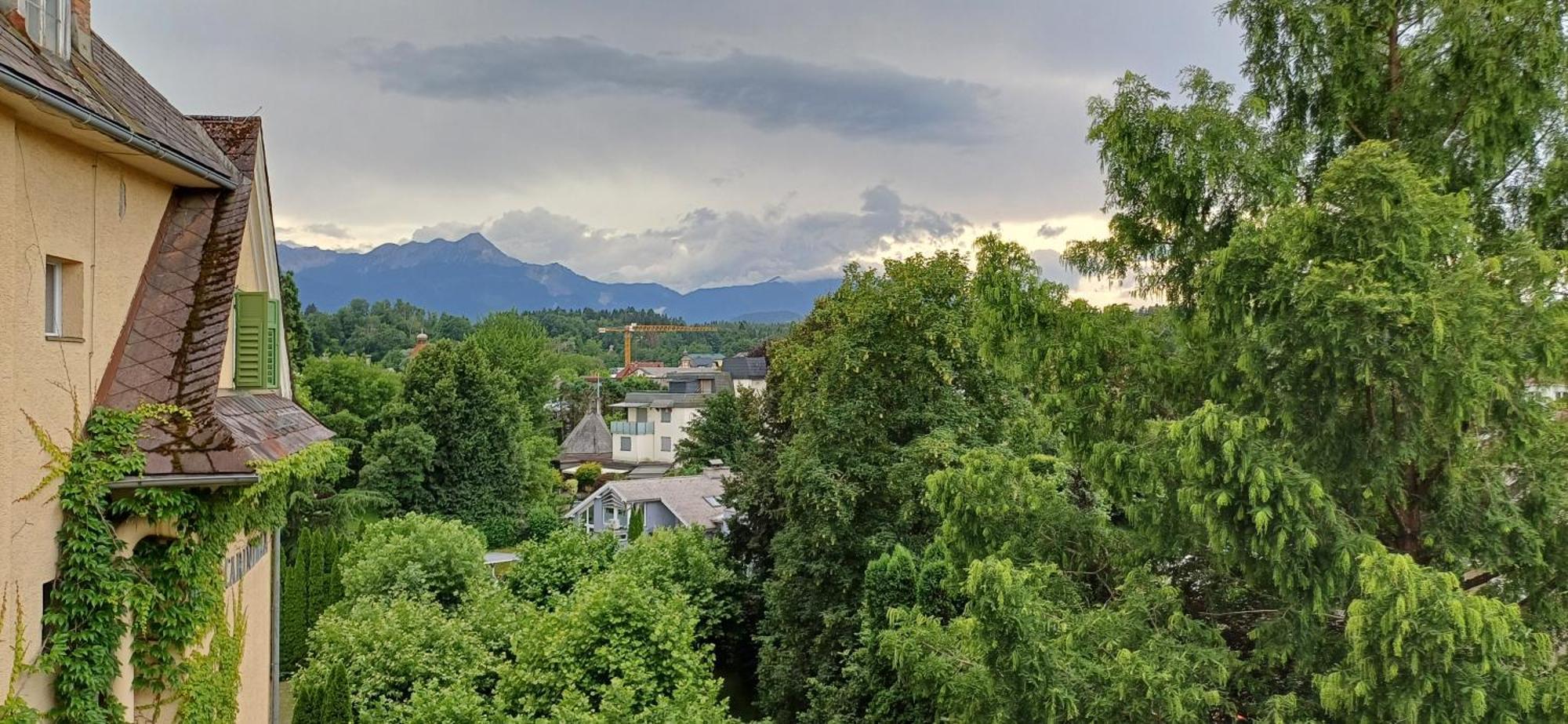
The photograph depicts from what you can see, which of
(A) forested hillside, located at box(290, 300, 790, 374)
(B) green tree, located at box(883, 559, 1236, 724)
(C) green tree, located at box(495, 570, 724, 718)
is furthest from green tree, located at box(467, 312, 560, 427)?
(B) green tree, located at box(883, 559, 1236, 724)

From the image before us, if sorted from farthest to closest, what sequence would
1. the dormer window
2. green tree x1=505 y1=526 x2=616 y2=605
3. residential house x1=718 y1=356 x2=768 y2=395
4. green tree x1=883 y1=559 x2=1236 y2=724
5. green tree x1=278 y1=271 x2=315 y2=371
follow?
1. residential house x1=718 y1=356 x2=768 y2=395
2. green tree x1=278 y1=271 x2=315 y2=371
3. green tree x1=505 y1=526 x2=616 y2=605
4. green tree x1=883 y1=559 x2=1236 y2=724
5. the dormer window

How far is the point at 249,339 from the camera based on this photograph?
838cm

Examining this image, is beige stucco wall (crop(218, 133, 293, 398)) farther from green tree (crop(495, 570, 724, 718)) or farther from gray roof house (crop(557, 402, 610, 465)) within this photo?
gray roof house (crop(557, 402, 610, 465))

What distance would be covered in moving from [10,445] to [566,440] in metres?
60.9

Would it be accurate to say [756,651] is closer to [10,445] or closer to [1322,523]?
[1322,523]

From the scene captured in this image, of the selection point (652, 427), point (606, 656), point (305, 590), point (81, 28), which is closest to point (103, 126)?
point (81, 28)

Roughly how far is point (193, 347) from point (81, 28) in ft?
7.93

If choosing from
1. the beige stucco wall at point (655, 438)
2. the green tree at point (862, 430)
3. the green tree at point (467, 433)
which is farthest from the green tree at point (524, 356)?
the green tree at point (862, 430)

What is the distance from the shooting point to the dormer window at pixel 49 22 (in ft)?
18.5

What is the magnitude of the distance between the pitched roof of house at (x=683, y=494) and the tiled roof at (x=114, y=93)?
26733mm

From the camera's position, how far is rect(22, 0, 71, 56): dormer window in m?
5.65

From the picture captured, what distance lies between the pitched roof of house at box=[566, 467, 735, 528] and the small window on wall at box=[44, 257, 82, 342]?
92.9 feet

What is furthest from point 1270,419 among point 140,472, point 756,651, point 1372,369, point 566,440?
point 566,440

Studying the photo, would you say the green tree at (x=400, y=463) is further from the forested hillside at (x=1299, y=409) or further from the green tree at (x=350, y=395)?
the forested hillside at (x=1299, y=409)
